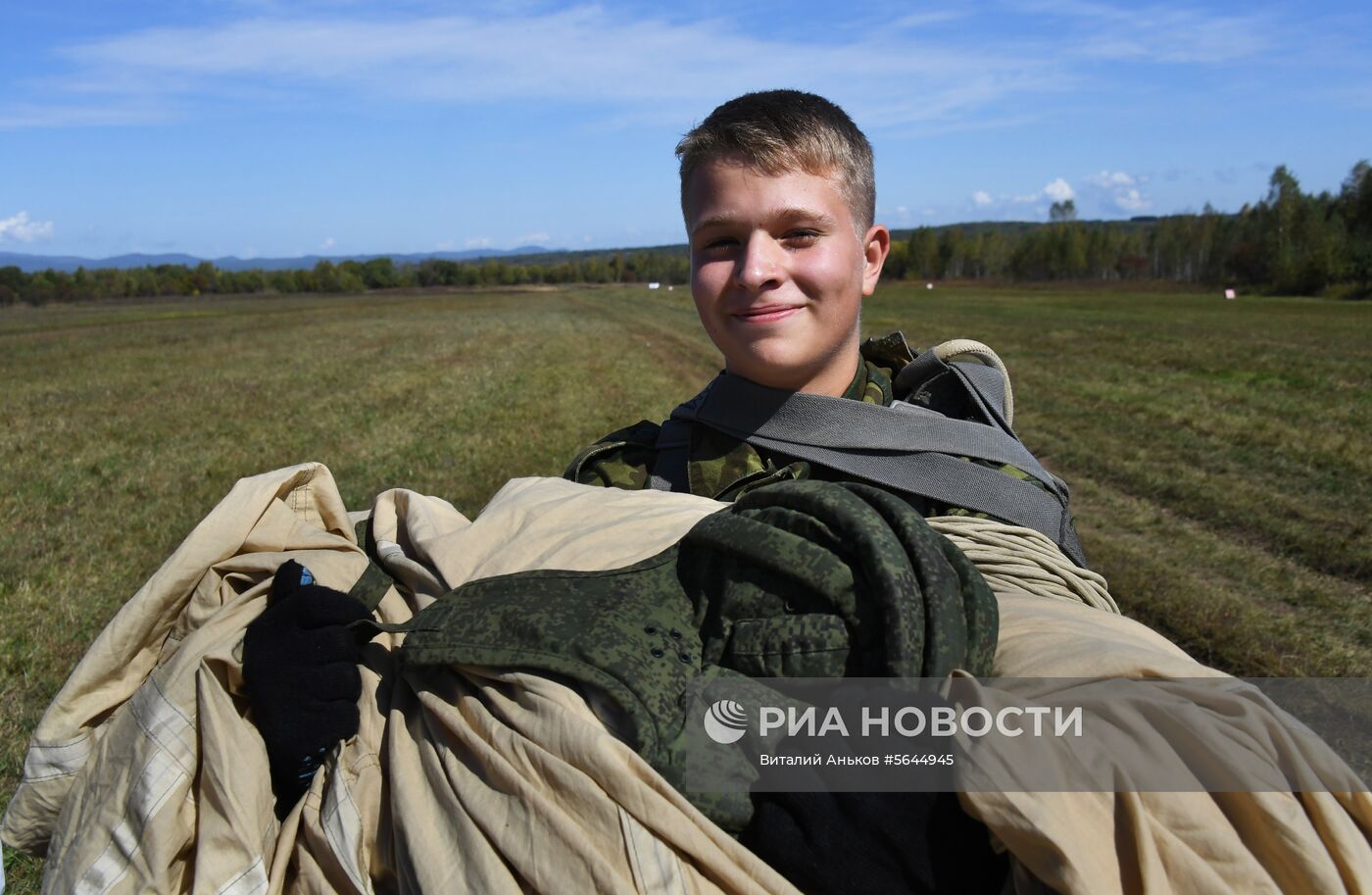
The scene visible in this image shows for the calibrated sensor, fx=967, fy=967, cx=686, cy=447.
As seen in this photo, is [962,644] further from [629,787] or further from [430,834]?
[430,834]

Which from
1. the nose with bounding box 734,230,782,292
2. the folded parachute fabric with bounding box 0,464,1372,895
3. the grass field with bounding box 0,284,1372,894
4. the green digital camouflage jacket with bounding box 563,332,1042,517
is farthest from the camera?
the grass field with bounding box 0,284,1372,894

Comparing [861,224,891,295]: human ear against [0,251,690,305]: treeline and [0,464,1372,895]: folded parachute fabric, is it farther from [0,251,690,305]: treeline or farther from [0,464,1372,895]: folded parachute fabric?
[0,251,690,305]: treeline

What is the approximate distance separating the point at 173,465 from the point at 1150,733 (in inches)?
442

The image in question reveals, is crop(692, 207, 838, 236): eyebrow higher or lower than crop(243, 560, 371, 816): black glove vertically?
higher

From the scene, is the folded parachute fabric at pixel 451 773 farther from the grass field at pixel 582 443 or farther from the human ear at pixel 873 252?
the grass field at pixel 582 443

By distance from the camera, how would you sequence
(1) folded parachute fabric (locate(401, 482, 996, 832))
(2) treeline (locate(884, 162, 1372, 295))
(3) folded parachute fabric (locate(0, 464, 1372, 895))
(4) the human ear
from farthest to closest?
(2) treeline (locate(884, 162, 1372, 295))
(4) the human ear
(1) folded parachute fabric (locate(401, 482, 996, 832))
(3) folded parachute fabric (locate(0, 464, 1372, 895))

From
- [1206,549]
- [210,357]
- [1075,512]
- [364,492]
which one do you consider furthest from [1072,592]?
[210,357]

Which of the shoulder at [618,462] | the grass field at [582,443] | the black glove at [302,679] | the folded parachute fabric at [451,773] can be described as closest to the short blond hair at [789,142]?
the shoulder at [618,462]

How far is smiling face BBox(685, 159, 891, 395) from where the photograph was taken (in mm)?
2244

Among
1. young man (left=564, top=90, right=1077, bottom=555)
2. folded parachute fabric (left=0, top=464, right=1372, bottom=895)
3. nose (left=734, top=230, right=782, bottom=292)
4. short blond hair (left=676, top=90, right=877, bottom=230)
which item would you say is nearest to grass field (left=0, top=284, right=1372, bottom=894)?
folded parachute fabric (left=0, top=464, right=1372, bottom=895)

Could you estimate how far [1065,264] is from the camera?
10962 centimetres

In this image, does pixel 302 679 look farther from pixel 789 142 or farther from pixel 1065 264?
pixel 1065 264

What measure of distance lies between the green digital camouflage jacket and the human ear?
22 cm

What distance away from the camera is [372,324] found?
39.5 meters
